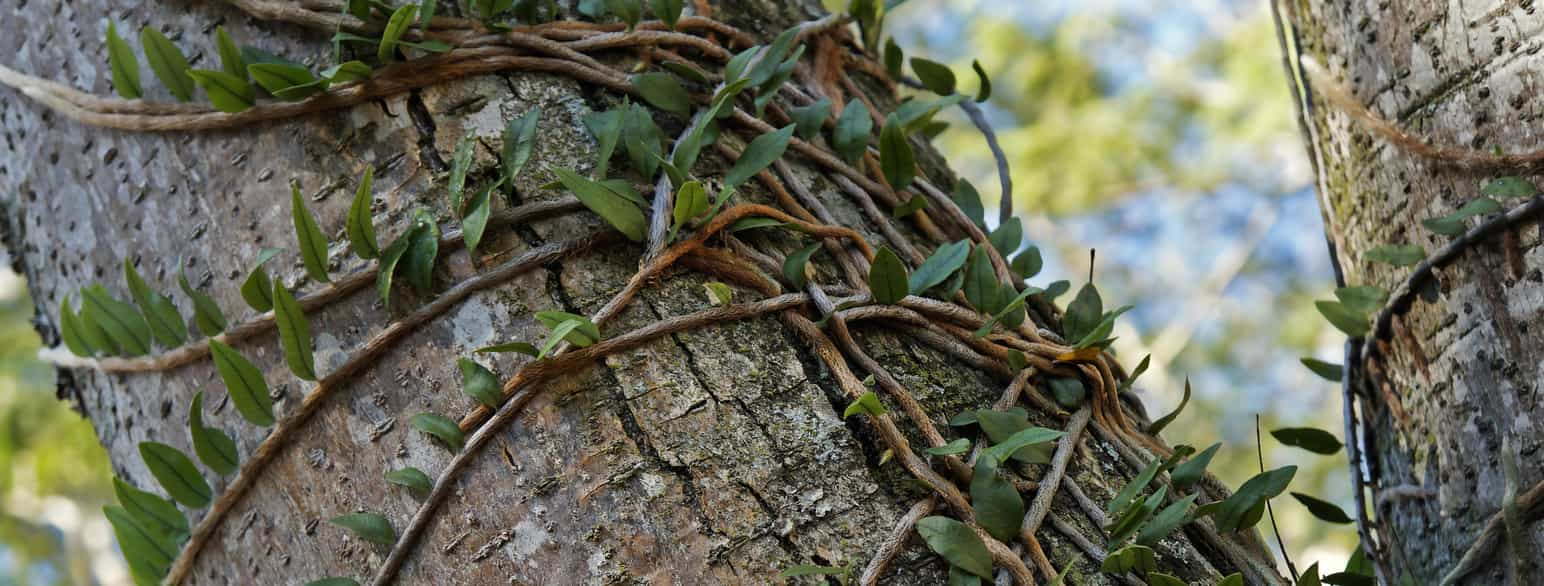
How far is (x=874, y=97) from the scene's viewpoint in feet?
3.40

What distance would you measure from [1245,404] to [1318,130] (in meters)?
6.00

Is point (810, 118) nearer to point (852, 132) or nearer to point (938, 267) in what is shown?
point (852, 132)

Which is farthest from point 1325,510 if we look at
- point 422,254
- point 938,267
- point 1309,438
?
point 422,254

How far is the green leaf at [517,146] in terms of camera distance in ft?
2.43

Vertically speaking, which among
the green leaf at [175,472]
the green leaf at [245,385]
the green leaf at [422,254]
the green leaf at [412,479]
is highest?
the green leaf at [422,254]

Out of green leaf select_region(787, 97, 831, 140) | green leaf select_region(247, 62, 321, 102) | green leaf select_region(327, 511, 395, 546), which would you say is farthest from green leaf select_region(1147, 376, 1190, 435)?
green leaf select_region(247, 62, 321, 102)

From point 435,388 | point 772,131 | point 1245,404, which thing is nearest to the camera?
point 435,388

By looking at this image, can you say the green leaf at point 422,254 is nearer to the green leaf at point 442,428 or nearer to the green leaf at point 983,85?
the green leaf at point 442,428

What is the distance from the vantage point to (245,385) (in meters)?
0.74

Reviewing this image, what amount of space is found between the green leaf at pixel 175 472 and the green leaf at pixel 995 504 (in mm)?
532

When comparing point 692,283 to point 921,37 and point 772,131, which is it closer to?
point 772,131

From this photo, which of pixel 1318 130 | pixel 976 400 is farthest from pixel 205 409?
pixel 1318 130

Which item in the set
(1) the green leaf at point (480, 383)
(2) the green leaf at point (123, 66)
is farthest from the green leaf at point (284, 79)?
(1) the green leaf at point (480, 383)

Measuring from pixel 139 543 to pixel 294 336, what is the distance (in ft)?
0.77
